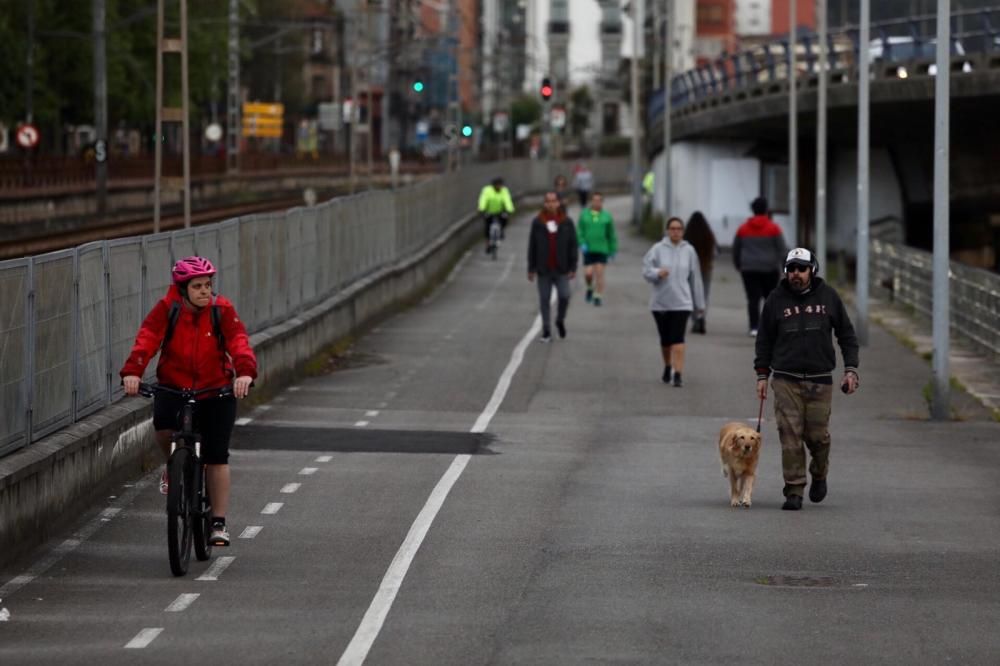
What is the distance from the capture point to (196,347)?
11.7 m

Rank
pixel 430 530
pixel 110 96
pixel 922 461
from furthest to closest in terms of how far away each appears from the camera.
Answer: pixel 110 96
pixel 922 461
pixel 430 530

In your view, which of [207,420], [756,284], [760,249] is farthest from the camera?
[756,284]

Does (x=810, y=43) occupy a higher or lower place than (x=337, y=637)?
higher

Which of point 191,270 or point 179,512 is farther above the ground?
point 191,270

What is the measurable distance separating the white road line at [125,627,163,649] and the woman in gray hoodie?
13104 millimetres

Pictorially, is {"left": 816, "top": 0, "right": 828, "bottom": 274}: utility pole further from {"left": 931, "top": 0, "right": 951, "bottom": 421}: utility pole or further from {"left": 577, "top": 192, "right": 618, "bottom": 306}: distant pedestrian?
{"left": 931, "top": 0, "right": 951, "bottom": 421}: utility pole

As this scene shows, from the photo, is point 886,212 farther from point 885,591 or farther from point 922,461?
point 885,591

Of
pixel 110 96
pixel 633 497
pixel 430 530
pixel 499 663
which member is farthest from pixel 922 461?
pixel 110 96

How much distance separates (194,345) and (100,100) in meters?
41.3

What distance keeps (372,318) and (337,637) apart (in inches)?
868

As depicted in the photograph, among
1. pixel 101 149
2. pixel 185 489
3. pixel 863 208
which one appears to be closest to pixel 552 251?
pixel 863 208

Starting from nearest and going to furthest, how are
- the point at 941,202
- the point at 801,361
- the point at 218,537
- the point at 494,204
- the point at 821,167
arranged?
1. the point at 218,537
2. the point at 801,361
3. the point at 941,202
4. the point at 821,167
5. the point at 494,204

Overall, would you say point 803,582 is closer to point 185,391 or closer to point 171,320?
point 185,391

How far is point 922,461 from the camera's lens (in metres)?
17.3
